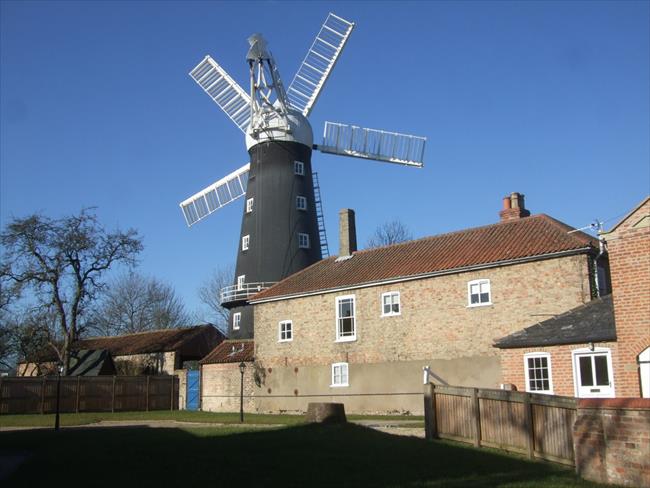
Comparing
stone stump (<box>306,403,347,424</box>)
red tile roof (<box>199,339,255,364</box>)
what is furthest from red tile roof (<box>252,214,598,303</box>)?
stone stump (<box>306,403,347,424</box>)

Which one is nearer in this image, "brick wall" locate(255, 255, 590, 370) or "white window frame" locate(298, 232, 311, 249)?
"brick wall" locate(255, 255, 590, 370)

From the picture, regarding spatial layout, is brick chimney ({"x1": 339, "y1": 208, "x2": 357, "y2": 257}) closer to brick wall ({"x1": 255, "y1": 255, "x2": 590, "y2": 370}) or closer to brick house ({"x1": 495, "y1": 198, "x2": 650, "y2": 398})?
brick wall ({"x1": 255, "y1": 255, "x2": 590, "y2": 370})

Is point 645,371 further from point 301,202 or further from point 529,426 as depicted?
point 301,202

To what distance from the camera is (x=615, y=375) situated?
17203mm

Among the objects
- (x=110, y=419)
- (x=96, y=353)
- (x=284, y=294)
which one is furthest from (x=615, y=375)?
(x=96, y=353)

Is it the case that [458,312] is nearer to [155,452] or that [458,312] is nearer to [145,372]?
[155,452]

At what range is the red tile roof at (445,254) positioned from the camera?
23375mm

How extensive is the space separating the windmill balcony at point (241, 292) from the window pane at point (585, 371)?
20.0 meters

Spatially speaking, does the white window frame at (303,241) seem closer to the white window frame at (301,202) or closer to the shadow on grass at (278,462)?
the white window frame at (301,202)

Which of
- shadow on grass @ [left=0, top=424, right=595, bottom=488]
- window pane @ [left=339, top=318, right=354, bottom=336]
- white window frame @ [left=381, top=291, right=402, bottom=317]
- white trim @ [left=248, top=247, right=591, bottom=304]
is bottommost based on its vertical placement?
shadow on grass @ [left=0, top=424, right=595, bottom=488]

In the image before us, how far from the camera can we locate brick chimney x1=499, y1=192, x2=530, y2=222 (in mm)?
27359

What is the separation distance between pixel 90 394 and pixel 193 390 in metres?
5.13

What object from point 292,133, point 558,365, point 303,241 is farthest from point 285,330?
point 558,365

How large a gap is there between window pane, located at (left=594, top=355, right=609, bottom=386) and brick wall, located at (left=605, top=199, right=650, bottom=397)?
1.18 meters
